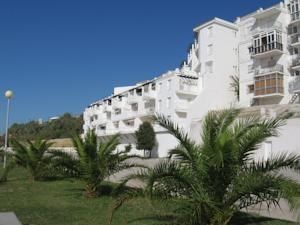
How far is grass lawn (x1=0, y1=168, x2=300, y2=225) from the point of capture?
28.5 ft

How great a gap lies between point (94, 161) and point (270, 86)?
30.2 metres

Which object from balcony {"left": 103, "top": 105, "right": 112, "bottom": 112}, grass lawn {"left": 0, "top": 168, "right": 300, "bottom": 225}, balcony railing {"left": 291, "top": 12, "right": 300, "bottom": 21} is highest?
balcony railing {"left": 291, "top": 12, "right": 300, "bottom": 21}

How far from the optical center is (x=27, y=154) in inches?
731

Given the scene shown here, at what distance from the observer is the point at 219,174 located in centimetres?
725

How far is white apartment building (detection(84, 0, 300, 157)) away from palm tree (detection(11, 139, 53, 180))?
18.7 metres

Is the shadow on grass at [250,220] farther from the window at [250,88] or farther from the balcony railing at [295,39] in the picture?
the window at [250,88]

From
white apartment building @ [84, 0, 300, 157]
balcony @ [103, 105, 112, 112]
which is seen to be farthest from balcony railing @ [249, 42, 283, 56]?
balcony @ [103, 105, 112, 112]

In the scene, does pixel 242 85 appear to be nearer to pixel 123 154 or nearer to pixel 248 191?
pixel 123 154

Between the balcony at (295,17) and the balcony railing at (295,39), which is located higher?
the balcony at (295,17)

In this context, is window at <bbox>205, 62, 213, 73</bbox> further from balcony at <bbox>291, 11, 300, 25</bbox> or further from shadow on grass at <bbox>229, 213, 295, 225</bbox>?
shadow on grass at <bbox>229, 213, 295, 225</bbox>

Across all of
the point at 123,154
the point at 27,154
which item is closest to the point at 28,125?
the point at 27,154

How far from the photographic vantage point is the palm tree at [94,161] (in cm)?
1238

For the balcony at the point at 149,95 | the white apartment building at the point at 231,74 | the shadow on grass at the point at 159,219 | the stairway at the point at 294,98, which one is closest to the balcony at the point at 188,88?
the white apartment building at the point at 231,74

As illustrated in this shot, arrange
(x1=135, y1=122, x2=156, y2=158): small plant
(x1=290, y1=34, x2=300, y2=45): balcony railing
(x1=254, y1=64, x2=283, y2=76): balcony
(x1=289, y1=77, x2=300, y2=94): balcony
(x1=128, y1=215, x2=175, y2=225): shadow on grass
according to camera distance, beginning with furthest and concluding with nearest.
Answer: (x1=135, y1=122, x2=156, y2=158): small plant
(x1=254, y1=64, x2=283, y2=76): balcony
(x1=290, y1=34, x2=300, y2=45): balcony railing
(x1=289, y1=77, x2=300, y2=94): balcony
(x1=128, y1=215, x2=175, y2=225): shadow on grass
